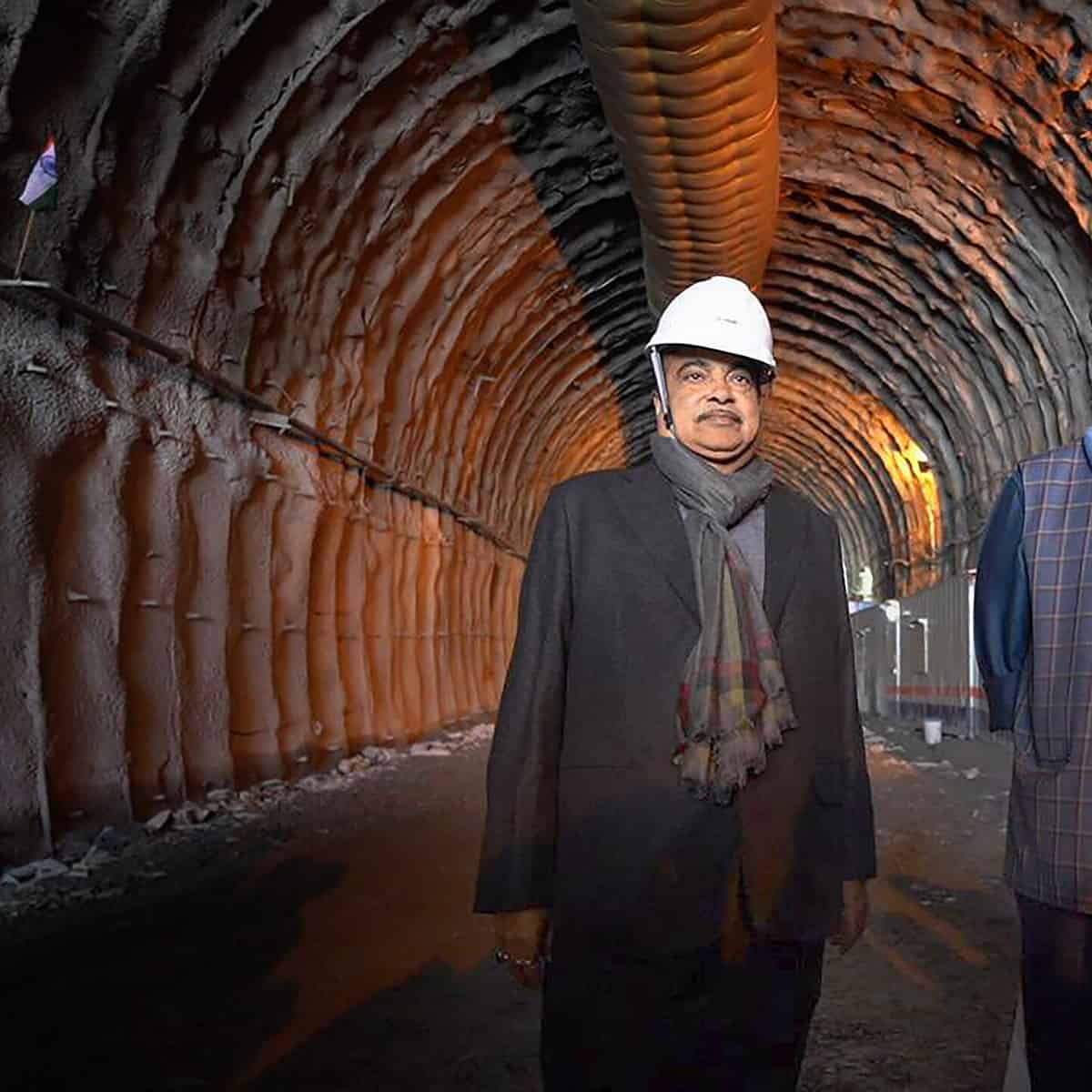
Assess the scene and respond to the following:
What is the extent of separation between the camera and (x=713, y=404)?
2484mm

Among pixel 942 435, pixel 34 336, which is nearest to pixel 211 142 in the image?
pixel 34 336

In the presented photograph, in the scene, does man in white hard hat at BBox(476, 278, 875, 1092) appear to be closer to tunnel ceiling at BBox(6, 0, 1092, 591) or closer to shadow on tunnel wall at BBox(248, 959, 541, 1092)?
shadow on tunnel wall at BBox(248, 959, 541, 1092)

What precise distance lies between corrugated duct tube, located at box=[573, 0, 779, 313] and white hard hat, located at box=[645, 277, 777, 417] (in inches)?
175

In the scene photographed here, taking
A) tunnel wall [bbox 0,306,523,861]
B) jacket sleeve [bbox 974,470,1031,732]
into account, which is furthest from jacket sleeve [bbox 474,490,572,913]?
tunnel wall [bbox 0,306,523,861]

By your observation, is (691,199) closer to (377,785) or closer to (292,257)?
(292,257)

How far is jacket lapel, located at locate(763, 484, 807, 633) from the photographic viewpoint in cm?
242

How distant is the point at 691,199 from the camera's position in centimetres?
926

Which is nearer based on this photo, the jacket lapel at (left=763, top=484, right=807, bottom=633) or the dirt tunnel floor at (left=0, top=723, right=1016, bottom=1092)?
the jacket lapel at (left=763, top=484, right=807, bottom=633)

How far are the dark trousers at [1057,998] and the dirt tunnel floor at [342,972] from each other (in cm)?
133

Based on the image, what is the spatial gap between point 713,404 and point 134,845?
5556 mm

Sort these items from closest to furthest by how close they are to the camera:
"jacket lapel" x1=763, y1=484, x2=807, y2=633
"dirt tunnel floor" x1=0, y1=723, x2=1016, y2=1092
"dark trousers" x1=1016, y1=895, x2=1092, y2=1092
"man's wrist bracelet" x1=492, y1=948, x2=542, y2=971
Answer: "dark trousers" x1=1016, y1=895, x2=1092, y2=1092
"man's wrist bracelet" x1=492, y1=948, x2=542, y2=971
"jacket lapel" x1=763, y1=484, x2=807, y2=633
"dirt tunnel floor" x1=0, y1=723, x2=1016, y2=1092

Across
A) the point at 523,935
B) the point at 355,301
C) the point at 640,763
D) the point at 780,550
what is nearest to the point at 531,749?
the point at 640,763

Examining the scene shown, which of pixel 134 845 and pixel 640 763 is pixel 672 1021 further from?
pixel 134 845

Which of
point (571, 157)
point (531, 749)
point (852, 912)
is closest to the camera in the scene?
point (531, 749)
